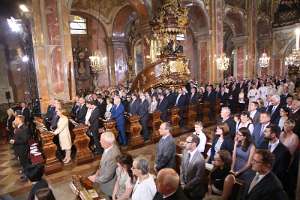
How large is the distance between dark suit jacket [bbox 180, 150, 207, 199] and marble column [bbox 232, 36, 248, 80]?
16054 millimetres

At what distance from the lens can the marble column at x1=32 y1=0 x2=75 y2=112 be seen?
946 centimetres

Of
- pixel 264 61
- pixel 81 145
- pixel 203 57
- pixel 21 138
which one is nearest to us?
pixel 21 138

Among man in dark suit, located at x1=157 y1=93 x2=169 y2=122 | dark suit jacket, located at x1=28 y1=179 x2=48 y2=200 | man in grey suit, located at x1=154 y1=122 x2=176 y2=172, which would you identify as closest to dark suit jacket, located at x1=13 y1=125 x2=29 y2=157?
dark suit jacket, located at x1=28 y1=179 x2=48 y2=200

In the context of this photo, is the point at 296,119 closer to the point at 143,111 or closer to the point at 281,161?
the point at 281,161

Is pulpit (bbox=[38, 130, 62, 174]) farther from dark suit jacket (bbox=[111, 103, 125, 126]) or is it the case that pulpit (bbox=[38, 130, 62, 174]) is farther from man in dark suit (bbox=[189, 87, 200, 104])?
man in dark suit (bbox=[189, 87, 200, 104])

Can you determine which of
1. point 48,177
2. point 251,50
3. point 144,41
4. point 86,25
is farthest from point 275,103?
point 86,25

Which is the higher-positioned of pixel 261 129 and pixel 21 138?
pixel 261 129

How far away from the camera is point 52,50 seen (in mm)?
9750

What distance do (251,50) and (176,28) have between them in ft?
28.1

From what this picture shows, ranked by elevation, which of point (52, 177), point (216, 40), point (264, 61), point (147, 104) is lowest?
point (52, 177)

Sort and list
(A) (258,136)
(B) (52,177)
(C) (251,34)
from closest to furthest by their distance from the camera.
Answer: (A) (258,136)
(B) (52,177)
(C) (251,34)

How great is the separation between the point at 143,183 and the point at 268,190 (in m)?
1.38

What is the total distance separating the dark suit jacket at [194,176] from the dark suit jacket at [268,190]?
0.85m

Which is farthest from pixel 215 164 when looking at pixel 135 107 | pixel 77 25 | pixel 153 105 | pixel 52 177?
pixel 77 25
